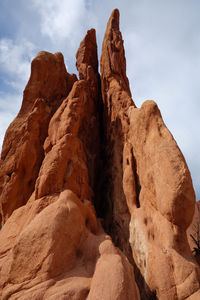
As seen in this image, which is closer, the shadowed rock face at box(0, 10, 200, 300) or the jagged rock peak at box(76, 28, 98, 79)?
the shadowed rock face at box(0, 10, 200, 300)

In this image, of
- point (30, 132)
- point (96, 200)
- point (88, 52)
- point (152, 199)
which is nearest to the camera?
point (152, 199)

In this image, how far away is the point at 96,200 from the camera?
964 cm

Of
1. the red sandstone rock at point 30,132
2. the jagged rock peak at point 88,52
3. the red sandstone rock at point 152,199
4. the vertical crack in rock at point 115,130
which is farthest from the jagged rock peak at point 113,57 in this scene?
the red sandstone rock at point 30,132

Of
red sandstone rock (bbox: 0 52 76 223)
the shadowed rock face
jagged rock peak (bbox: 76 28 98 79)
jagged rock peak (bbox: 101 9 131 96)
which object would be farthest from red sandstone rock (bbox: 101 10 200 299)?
jagged rock peak (bbox: 76 28 98 79)

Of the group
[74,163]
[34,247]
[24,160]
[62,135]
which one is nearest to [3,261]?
[34,247]

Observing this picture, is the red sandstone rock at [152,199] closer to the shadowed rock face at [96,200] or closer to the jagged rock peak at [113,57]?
the shadowed rock face at [96,200]

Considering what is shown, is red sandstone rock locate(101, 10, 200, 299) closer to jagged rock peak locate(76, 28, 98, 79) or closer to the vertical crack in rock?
the vertical crack in rock

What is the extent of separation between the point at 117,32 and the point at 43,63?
4460mm

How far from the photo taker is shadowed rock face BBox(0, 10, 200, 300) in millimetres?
4680

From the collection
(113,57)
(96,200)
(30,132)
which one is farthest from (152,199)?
(113,57)

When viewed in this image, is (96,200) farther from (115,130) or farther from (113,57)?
(113,57)

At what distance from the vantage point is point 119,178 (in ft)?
28.5

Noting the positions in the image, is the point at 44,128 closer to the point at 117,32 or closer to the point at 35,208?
the point at 35,208

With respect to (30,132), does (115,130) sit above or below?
below
